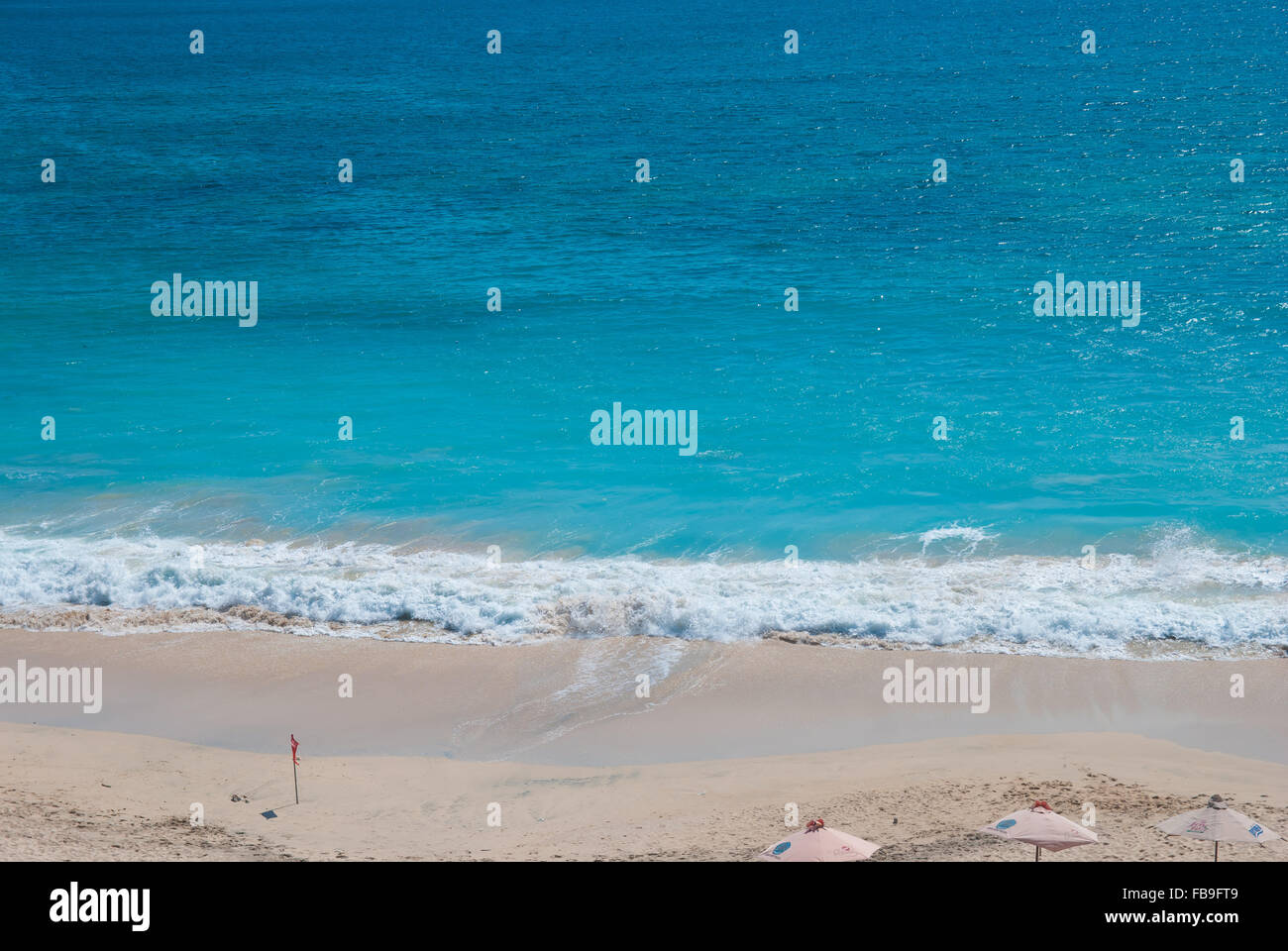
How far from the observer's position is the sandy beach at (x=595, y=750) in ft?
41.5

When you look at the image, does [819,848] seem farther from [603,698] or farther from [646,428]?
[646,428]

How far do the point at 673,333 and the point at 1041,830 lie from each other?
22.2 meters

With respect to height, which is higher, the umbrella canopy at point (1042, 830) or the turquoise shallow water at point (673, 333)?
the turquoise shallow water at point (673, 333)

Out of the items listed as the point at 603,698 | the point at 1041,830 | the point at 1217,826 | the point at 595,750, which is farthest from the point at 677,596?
the point at 1217,826

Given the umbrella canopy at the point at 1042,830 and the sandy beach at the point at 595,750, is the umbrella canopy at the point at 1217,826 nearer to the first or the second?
the sandy beach at the point at 595,750

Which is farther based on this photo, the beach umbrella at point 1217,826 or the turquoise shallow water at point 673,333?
the turquoise shallow water at point 673,333

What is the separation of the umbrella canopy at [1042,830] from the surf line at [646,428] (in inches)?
583

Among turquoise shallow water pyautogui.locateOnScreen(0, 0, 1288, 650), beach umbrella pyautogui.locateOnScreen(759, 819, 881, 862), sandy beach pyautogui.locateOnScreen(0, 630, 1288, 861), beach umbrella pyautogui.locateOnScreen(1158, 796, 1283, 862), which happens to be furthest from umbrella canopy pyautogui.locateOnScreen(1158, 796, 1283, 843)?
turquoise shallow water pyautogui.locateOnScreen(0, 0, 1288, 650)

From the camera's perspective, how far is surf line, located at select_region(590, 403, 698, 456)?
2634 cm

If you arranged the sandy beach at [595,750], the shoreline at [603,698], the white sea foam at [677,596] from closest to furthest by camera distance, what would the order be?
1. the sandy beach at [595,750]
2. the shoreline at [603,698]
3. the white sea foam at [677,596]

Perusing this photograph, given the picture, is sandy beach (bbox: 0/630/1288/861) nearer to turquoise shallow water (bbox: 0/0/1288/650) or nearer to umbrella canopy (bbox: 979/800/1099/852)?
umbrella canopy (bbox: 979/800/1099/852)

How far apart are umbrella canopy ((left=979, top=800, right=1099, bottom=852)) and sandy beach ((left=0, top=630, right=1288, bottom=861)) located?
633 mm

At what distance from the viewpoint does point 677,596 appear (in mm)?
18562

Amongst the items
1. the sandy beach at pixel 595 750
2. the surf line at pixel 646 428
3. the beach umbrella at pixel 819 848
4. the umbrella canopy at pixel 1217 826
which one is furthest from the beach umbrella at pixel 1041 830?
the surf line at pixel 646 428
